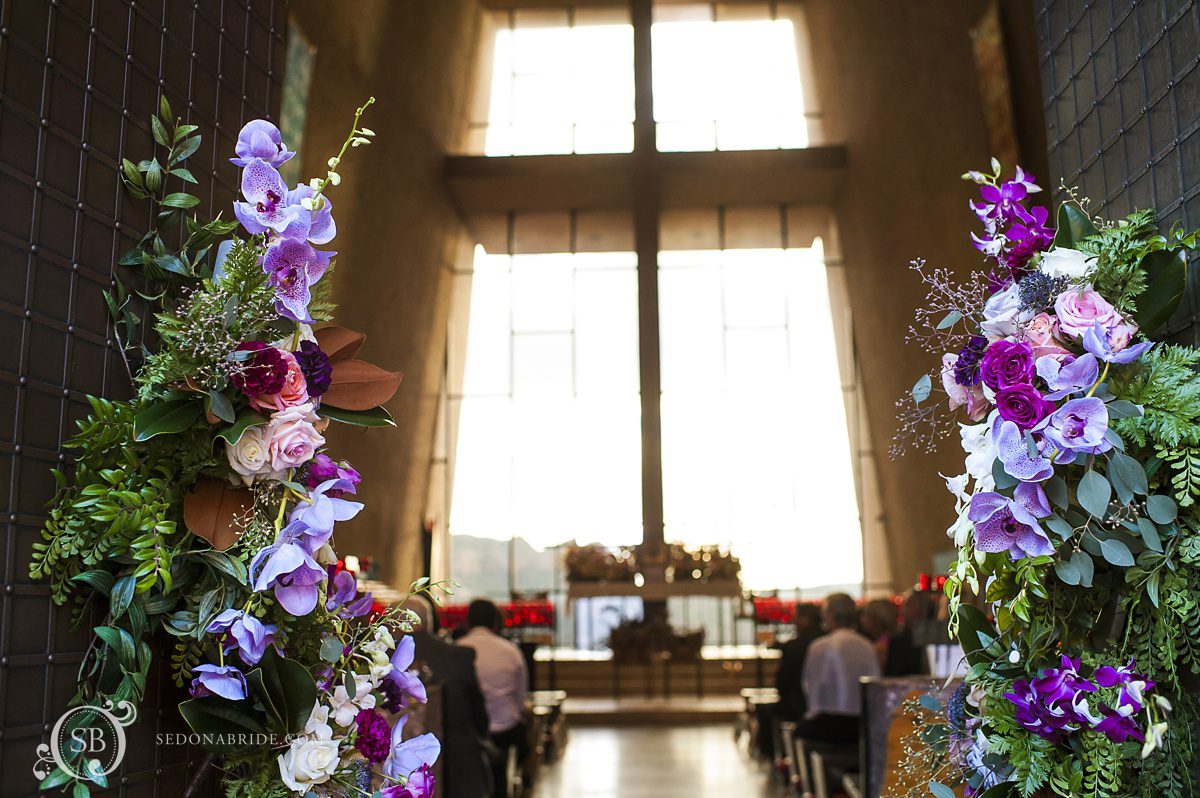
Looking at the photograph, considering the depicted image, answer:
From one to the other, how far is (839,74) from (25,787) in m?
14.2

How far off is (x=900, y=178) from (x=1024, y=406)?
11.5m

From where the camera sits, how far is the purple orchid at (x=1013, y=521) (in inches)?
64.4

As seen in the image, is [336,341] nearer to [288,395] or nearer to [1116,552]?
→ [288,395]

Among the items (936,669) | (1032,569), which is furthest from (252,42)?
(936,669)

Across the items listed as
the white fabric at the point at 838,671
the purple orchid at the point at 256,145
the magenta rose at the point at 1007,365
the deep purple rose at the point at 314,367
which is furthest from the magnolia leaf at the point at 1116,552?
the white fabric at the point at 838,671

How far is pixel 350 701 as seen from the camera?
1.84 m

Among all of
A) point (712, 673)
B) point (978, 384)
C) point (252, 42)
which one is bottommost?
point (712, 673)

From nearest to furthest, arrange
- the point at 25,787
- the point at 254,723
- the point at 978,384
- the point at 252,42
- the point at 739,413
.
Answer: the point at 25,787 < the point at 254,723 < the point at 978,384 < the point at 252,42 < the point at 739,413

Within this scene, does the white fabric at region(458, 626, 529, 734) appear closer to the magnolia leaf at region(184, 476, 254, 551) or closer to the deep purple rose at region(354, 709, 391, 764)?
the deep purple rose at region(354, 709, 391, 764)

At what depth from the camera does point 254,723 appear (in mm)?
1695

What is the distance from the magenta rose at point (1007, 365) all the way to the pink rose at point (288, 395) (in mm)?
1056

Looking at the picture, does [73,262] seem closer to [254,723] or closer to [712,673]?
[254,723]

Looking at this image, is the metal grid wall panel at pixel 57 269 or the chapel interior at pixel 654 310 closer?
the metal grid wall panel at pixel 57 269

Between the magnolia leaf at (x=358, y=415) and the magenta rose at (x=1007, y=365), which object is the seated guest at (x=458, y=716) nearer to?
the magnolia leaf at (x=358, y=415)
